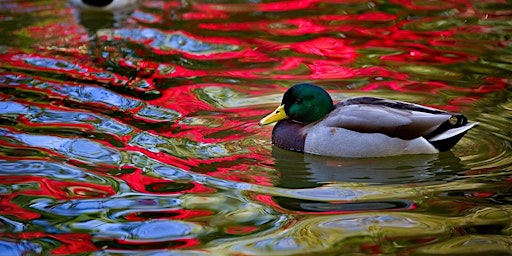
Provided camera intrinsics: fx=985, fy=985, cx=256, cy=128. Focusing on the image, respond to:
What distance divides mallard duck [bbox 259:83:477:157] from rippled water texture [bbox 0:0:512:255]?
80mm

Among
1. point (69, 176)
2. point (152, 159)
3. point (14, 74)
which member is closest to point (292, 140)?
point (152, 159)

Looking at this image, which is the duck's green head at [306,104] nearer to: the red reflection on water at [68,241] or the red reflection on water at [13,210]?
the red reflection on water at [13,210]

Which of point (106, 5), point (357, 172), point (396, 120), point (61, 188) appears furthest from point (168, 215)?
point (106, 5)

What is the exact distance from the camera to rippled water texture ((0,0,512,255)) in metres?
4.80

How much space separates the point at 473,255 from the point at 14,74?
182 inches

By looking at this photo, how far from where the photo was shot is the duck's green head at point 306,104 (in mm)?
6121

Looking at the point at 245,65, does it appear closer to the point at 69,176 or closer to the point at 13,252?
the point at 69,176

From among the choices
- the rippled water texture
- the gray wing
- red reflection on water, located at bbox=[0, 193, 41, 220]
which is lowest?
red reflection on water, located at bbox=[0, 193, 41, 220]

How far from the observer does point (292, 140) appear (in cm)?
611

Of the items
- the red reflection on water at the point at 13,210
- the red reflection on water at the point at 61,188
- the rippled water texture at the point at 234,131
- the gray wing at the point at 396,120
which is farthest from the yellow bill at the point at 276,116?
the red reflection on water at the point at 13,210

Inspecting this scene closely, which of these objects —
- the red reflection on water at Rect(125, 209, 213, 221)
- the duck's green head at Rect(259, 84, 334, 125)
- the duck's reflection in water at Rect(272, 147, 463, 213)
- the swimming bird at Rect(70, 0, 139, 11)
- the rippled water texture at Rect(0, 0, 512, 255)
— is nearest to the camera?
the rippled water texture at Rect(0, 0, 512, 255)

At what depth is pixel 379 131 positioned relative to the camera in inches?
231

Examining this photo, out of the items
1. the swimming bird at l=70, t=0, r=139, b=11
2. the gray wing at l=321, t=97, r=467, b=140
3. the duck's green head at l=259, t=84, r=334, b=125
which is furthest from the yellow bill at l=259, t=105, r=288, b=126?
the swimming bird at l=70, t=0, r=139, b=11

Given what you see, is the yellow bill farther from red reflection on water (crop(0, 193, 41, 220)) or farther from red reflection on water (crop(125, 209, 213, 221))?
red reflection on water (crop(0, 193, 41, 220))
